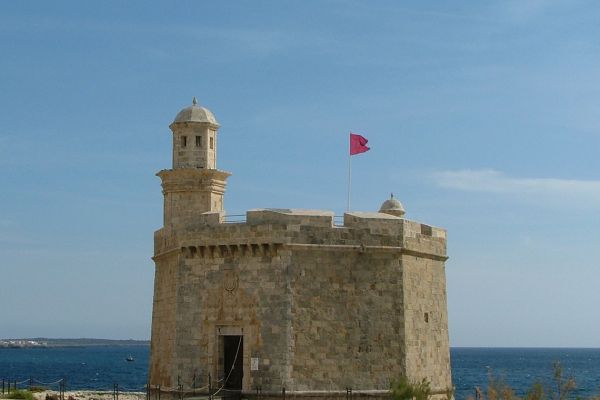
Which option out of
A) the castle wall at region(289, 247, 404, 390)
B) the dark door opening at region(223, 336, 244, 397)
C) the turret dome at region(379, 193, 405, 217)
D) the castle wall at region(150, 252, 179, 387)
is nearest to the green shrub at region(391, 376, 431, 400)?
the castle wall at region(289, 247, 404, 390)

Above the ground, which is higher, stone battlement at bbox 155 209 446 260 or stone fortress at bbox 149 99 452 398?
stone battlement at bbox 155 209 446 260

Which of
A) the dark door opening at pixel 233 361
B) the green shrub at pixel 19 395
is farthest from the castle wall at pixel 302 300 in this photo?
the green shrub at pixel 19 395

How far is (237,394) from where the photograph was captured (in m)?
24.9

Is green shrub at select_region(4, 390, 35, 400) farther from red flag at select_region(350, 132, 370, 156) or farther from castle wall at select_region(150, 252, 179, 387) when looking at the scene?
red flag at select_region(350, 132, 370, 156)

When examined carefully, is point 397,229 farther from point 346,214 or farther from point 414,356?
point 414,356

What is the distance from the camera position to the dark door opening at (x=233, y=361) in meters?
25.8

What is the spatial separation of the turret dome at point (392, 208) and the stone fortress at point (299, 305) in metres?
8.45

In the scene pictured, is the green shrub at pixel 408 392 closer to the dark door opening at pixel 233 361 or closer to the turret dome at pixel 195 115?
the dark door opening at pixel 233 361

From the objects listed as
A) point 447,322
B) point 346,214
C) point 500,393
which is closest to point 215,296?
point 346,214

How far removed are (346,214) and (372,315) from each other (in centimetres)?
284

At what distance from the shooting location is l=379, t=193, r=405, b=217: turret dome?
35.5 metres

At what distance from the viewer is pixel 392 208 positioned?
117 feet

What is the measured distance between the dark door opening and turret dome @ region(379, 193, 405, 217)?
11.1 metres

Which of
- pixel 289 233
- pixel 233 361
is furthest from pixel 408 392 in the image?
pixel 233 361
